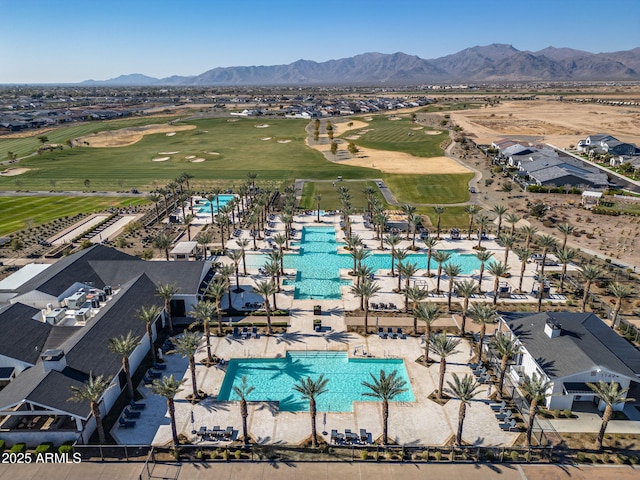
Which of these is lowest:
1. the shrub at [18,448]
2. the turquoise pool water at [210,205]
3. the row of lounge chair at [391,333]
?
the row of lounge chair at [391,333]

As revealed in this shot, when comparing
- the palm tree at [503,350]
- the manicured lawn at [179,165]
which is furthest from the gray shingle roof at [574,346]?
the manicured lawn at [179,165]

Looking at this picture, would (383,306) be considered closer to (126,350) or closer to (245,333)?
(245,333)

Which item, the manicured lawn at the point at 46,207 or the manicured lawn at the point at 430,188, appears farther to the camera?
the manicured lawn at the point at 430,188

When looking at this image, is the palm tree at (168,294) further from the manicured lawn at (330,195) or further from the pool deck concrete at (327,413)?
the manicured lawn at (330,195)

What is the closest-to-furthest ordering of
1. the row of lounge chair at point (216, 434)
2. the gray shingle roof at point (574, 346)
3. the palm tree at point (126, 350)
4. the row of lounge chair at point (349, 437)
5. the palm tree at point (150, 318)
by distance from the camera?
the row of lounge chair at point (349, 437), the row of lounge chair at point (216, 434), the palm tree at point (126, 350), the gray shingle roof at point (574, 346), the palm tree at point (150, 318)

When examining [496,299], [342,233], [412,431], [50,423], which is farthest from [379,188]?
[50,423]

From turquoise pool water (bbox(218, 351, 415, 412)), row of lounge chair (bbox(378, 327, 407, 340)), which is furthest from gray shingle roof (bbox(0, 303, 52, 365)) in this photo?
row of lounge chair (bbox(378, 327, 407, 340))
